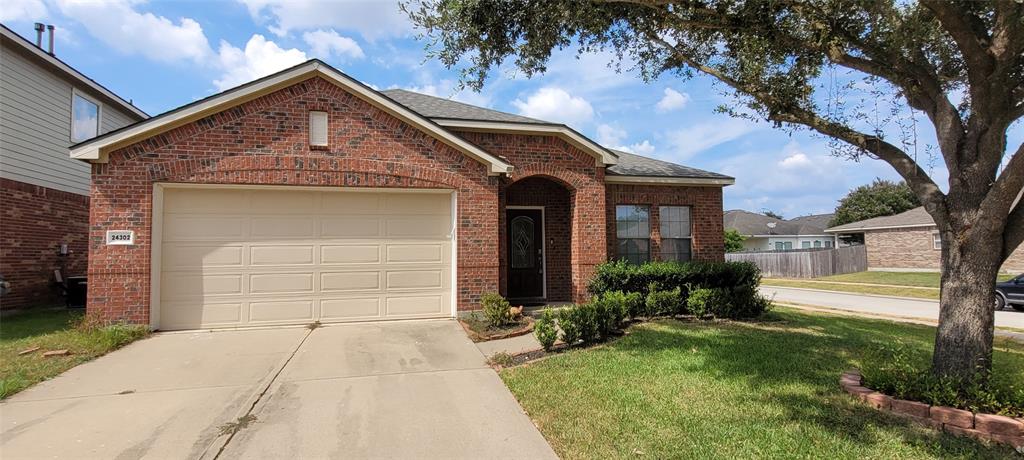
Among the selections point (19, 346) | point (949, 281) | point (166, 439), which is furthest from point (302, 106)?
point (949, 281)

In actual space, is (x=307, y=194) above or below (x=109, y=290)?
above

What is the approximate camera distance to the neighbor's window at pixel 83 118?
12.5 m

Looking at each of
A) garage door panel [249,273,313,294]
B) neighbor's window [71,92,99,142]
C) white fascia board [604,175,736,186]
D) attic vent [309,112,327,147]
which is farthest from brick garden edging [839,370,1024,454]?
neighbor's window [71,92,99,142]

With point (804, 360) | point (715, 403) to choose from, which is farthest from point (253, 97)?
point (804, 360)

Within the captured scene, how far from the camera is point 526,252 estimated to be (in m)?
11.9

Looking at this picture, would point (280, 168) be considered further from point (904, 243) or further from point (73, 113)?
point (904, 243)

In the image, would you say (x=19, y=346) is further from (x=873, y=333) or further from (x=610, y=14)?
(x=873, y=333)

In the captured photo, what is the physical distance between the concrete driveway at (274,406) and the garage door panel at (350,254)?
1.98m

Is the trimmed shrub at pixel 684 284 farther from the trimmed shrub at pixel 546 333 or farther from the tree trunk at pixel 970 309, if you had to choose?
the tree trunk at pixel 970 309

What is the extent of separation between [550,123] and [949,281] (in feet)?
24.2

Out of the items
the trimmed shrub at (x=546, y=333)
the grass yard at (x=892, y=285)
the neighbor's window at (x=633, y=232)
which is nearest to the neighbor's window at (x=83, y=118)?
the trimmed shrub at (x=546, y=333)

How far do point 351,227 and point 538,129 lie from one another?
172 inches

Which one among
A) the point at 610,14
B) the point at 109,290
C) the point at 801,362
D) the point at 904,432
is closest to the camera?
the point at 904,432

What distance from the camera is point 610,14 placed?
286 inches
